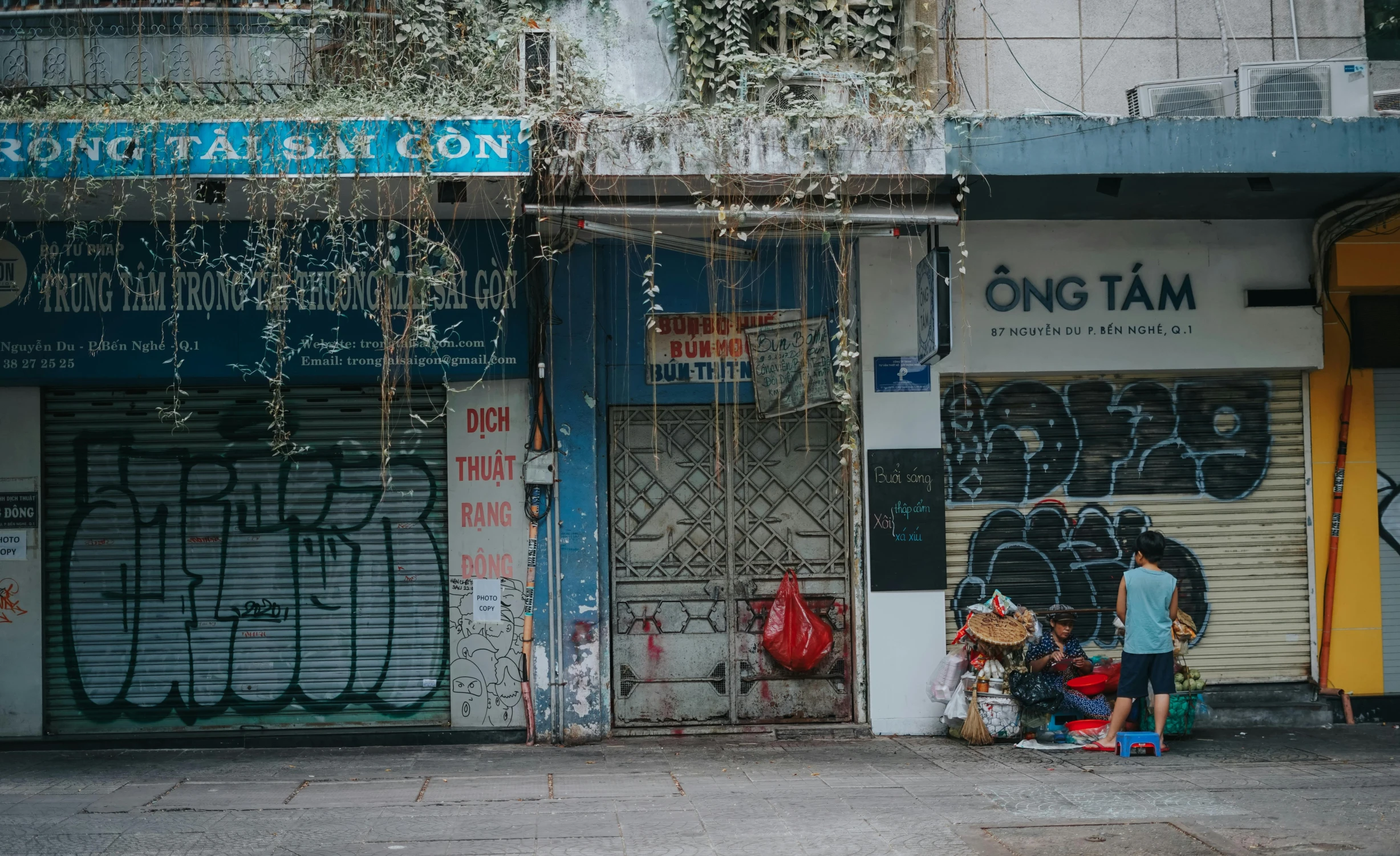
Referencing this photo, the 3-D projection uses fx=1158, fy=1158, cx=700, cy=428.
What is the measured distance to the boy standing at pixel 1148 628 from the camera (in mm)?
7770

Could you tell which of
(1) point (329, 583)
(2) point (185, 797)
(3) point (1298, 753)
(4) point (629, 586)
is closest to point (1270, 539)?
(3) point (1298, 753)

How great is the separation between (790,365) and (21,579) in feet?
20.1

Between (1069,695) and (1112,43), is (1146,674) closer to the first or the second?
(1069,695)

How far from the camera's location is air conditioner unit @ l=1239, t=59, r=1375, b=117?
8.43 m

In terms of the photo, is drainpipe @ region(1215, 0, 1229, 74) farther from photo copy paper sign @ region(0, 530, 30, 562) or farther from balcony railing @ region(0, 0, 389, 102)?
photo copy paper sign @ region(0, 530, 30, 562)

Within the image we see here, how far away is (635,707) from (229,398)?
13.1 ft

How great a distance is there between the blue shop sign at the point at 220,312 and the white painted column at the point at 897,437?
273cm

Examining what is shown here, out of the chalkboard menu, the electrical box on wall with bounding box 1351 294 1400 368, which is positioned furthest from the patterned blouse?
the electrical box on wall with bounding box 1351 294 1400 368

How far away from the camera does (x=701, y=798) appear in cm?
692

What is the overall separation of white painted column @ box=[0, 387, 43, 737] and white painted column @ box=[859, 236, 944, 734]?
250 inches

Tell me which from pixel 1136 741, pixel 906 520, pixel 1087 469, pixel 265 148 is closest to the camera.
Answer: pixel 265 148

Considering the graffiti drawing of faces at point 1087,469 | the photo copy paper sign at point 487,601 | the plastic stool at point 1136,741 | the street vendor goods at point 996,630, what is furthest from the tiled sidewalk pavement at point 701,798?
the graffiti drawing of faces at point 1087,469

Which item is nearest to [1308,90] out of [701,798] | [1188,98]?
[1188,98]

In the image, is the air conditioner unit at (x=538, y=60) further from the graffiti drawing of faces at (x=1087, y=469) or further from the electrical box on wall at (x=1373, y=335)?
the electrical box on wall at (x=1373, y=335)
